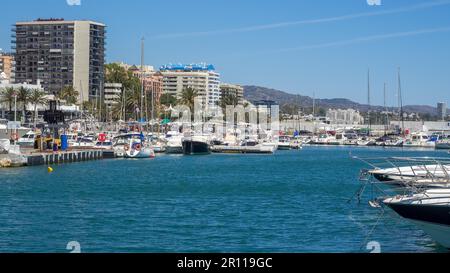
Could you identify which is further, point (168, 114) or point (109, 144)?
point (168, 114)

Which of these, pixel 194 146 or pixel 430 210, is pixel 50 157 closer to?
pixel 194 146

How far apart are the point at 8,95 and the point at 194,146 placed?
3360 cm

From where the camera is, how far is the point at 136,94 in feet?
534

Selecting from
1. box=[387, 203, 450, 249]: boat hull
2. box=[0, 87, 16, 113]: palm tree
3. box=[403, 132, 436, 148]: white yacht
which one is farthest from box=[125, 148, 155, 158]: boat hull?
box=[403, 132, 436, 148]: white yacht

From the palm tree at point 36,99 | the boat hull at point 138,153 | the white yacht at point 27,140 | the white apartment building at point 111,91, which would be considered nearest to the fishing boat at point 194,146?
the boat hull at point 138,153

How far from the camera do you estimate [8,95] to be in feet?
391

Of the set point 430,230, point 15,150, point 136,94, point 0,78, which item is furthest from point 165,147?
point 430,230

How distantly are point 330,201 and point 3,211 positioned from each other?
15.8m

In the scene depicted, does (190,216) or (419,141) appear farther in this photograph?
(419,141)

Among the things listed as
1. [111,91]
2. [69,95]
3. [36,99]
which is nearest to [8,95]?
[36,99]

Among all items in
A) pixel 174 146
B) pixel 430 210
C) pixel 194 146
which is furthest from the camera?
pixel 194 146
